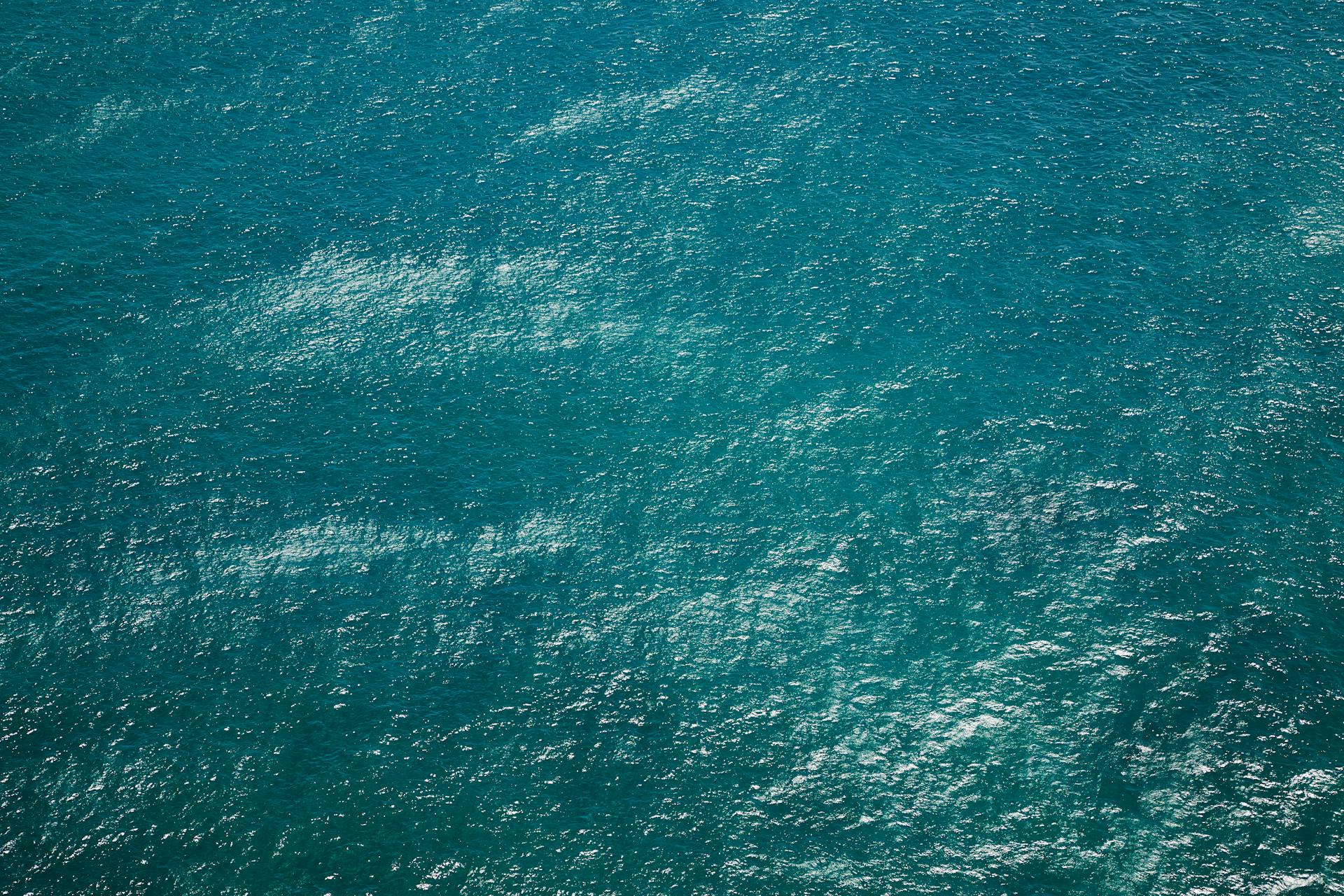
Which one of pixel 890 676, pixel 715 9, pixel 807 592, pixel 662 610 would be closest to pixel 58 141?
pixel 715 9

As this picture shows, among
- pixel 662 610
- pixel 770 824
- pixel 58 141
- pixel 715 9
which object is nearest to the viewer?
pixel 770 824

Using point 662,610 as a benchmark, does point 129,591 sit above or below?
above

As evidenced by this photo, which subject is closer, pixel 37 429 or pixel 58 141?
pixel 37 429

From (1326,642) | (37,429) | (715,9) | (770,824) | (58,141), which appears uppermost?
(58,141)

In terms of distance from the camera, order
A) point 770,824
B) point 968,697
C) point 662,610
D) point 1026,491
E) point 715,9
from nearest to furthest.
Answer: point 770,824
point 968,697
point 662,610
point 1026,491
point 715,9

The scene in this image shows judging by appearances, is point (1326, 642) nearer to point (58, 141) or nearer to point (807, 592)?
point (807, 592)

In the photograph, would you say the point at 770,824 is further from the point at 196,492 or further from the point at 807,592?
the point at 196,492
